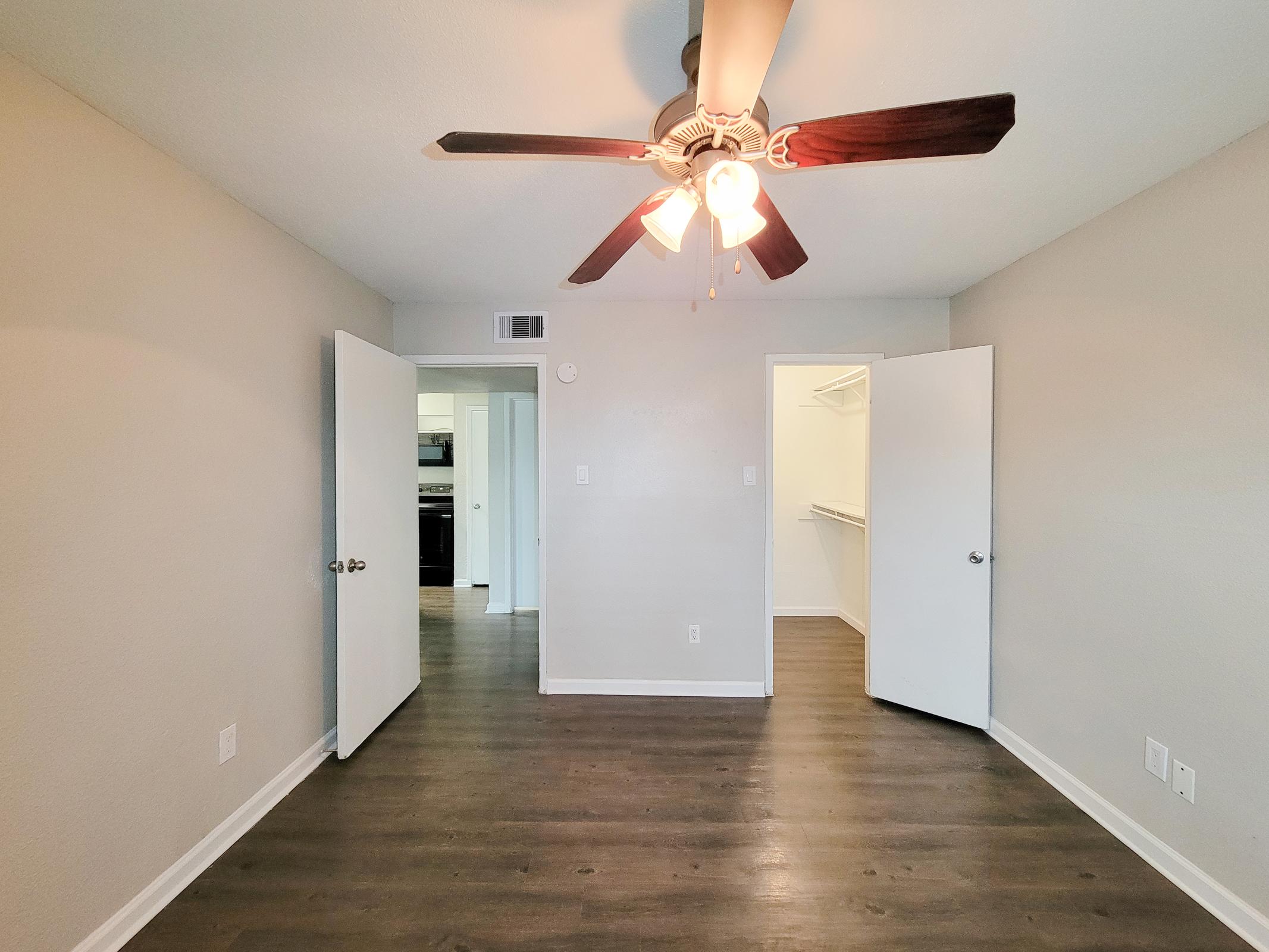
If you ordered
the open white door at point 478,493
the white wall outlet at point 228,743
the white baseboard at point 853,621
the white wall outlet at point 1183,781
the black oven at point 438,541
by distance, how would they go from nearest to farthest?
the white wall outlet at point 1183,781, the white wall outlet at point 228,743, the white baseboard at point 853,621, the open white door at point 478,493, the black oven at point 438,541

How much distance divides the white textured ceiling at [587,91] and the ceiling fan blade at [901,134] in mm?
295

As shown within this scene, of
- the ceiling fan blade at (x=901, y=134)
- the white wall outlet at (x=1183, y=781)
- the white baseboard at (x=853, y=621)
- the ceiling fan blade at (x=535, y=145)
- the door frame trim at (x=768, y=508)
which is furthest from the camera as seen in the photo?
the white baseboard at (x=853, y=621)

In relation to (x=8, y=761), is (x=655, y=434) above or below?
Result: above

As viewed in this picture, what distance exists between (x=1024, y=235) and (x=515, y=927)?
3204 mm

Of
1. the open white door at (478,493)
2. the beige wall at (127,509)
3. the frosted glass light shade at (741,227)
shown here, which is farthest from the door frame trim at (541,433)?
the open white door at (478,493)

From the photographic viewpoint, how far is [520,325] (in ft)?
10.3

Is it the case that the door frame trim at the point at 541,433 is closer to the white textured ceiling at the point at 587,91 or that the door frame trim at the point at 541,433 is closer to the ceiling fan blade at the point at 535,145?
the white textured ceiling at the point at 587,91

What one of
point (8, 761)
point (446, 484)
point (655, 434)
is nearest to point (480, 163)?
point (655, 434)

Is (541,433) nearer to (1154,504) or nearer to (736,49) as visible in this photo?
(736,49)

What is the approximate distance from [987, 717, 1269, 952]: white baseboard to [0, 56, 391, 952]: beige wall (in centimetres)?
330

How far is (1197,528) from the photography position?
1.70m

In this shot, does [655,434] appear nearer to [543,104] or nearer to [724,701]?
[724,701]

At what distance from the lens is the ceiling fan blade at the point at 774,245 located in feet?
4.49

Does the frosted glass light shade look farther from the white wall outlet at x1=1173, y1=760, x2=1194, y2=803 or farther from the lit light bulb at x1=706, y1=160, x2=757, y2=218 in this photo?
the white wall outlet at x1=1173, y1=760, x2=1194, y2=803
